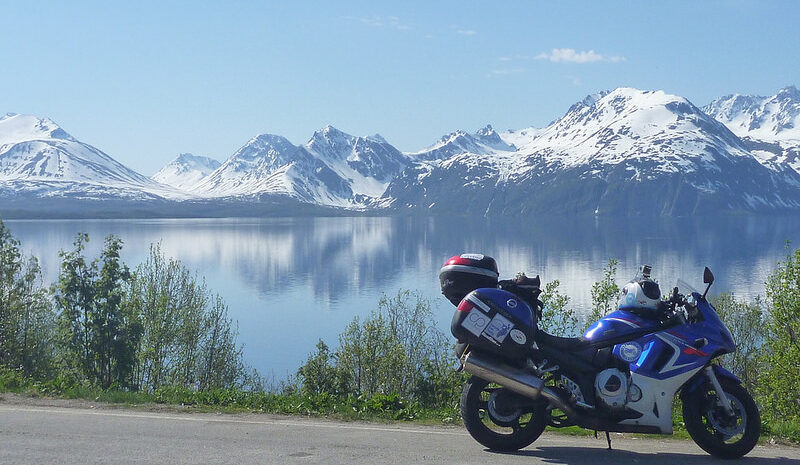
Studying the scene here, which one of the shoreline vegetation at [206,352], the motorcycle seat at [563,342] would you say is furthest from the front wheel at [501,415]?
the shoreline vegetation at [206,352]

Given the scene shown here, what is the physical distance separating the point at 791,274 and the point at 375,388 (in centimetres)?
1942

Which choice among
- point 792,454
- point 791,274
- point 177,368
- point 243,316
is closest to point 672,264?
point 243,316

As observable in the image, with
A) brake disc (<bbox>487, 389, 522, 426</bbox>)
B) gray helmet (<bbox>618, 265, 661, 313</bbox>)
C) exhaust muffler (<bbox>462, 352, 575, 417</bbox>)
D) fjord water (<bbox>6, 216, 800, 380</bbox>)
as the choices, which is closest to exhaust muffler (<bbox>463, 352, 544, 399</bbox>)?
exhaust muffler (<bbox>462, 352, 575, 417</bbox>)

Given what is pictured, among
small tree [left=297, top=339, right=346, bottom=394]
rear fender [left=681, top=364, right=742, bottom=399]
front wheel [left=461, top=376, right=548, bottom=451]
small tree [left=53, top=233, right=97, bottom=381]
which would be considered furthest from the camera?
small tree [left=53, top=233, right=97, bottom=381]

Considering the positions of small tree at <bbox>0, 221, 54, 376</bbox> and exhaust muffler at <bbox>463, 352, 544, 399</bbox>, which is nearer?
exhaust muffler at <bbox>463, 352, 544, 399</bbox>

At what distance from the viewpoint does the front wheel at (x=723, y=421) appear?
876cm

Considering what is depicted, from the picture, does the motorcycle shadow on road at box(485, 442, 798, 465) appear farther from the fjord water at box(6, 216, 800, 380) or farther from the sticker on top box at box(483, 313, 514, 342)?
the fjord water at box(6, 216, 800, 380)

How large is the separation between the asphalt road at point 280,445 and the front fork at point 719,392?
63 centimetres

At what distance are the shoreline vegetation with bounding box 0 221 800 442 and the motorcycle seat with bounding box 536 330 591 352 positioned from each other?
6.20ft

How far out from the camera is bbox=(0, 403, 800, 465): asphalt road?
8562 millimetres

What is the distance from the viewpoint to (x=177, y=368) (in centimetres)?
4122

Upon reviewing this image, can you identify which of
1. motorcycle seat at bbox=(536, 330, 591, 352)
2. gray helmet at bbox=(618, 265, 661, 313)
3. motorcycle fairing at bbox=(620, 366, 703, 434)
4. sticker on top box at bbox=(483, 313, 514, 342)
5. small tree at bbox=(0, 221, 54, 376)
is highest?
gray helmet at bbox=(618, 265, 661, 313)

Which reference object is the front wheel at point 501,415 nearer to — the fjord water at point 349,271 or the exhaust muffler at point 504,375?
the exhaust muffler at point 504,375

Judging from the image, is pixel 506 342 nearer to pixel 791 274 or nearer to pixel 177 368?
pixel 791 274
